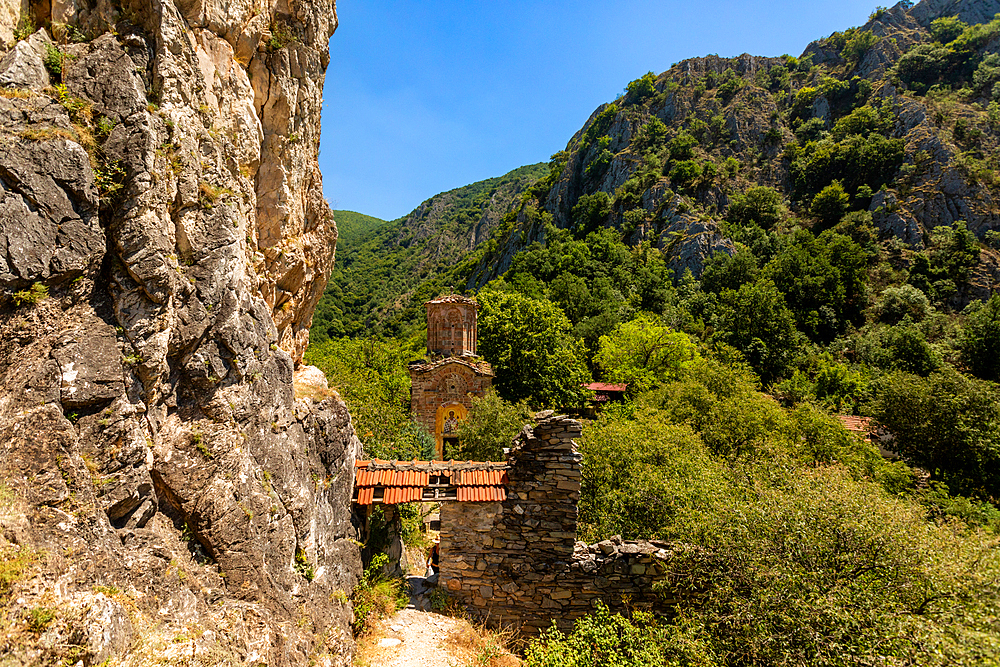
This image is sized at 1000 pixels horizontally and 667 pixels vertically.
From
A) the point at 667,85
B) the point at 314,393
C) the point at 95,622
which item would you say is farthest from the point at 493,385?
the point at 667,85

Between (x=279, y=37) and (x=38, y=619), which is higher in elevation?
(x=279, y=37)

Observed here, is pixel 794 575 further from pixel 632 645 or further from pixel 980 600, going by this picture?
pixel 632 645

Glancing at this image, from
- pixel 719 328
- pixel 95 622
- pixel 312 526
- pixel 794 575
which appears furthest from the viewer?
pixel 719 328

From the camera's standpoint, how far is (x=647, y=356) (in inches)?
1064

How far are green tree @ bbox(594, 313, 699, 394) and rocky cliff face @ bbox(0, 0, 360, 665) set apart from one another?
21.4 meters

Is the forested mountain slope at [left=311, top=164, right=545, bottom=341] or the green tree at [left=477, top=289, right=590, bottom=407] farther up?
the forested mountain slope at [left=311, top=164, right=545, bottom=341]

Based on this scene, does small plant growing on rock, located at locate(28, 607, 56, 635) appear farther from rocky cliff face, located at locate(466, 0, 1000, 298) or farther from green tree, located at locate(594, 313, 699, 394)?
rocky cliff face, located at locate(466, 0, 1000, 298)

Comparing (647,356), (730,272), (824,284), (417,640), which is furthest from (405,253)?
(417,640)

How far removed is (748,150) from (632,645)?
69427 mm

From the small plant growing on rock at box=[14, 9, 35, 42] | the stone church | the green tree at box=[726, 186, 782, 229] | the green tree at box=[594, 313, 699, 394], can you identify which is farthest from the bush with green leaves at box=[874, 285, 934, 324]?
the small plant growing on rock at box=[14, 9, 35, 42]

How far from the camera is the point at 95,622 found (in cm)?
329

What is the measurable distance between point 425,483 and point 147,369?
→ 16.5 ft

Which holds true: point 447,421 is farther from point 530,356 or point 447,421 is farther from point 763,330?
point 763,330

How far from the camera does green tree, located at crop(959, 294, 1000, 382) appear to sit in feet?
87.3
